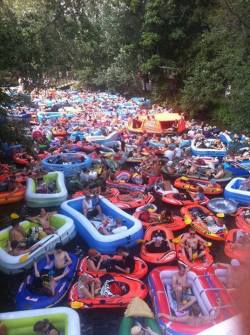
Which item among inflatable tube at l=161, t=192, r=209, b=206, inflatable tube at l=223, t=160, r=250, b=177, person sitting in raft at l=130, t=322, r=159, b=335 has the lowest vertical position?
person sitting in raft at l=130, t=322, r=159, b=335

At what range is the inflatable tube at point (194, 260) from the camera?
27.5 feet

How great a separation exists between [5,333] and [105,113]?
22.2 meters

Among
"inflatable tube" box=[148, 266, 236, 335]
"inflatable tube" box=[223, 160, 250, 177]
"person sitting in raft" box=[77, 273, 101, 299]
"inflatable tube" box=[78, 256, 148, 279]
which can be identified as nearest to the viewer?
"inflatable tube" box=[148, 266, 236, 335]

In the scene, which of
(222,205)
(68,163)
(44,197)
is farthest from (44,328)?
(68,163)

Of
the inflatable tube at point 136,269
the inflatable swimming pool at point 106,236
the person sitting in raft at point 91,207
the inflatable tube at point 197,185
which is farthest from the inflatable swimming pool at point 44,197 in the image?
the inflatable tube at point 197,185

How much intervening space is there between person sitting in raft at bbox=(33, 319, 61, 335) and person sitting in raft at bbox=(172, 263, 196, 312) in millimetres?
2398

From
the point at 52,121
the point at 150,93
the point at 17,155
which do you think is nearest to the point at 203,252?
the point at 17,155

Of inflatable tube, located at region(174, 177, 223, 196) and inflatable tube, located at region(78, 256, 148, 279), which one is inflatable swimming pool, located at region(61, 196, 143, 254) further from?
inflatable tube, located at region(174, 177, 223, 196)

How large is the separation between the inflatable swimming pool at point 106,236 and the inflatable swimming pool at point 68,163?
392cm

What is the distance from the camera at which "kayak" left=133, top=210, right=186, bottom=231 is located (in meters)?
10.4

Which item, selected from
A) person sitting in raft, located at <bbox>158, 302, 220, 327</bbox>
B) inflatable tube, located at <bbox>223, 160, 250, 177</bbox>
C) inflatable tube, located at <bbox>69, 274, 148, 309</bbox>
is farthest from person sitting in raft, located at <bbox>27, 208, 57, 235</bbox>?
inflatable tube, located at <bbox>223, 160, 250, 177</bbox>

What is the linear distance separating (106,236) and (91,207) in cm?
202

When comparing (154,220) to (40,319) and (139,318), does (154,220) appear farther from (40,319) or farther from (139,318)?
(40,319)

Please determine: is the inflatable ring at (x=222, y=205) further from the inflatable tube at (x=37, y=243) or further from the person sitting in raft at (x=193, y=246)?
the inflatable tube at (x=37, y=243)
